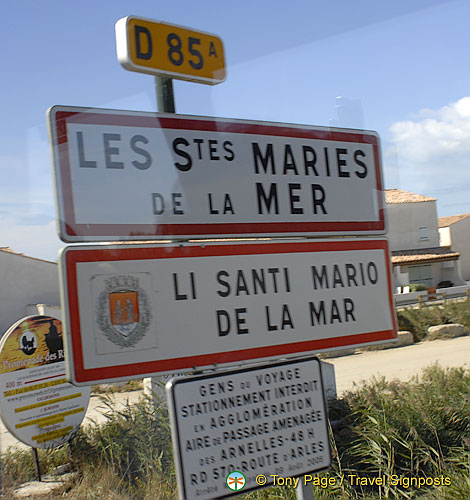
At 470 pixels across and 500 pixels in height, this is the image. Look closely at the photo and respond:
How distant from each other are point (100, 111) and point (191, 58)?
18.5 inches

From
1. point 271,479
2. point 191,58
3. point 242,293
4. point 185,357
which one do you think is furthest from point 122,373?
point 191,58

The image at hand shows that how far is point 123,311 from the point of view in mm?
1737

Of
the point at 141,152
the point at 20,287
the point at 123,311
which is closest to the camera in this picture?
the point at 123,311

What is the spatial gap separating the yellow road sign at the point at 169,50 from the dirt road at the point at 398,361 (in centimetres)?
684

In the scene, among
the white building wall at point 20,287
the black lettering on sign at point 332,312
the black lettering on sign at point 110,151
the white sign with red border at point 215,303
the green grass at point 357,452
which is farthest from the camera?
the white building wall at point 20,287

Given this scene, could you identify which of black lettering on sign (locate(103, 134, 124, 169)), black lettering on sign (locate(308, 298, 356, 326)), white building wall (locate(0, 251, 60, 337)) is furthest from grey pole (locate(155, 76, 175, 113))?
white building wall (locate(0, 251, 60, 337))

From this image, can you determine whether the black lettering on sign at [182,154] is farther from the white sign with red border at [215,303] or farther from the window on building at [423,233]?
the window on building at [423,233]

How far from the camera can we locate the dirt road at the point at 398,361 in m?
9.04

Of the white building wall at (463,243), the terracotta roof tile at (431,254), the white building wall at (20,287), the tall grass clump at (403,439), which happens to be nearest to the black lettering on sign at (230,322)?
the tall grass clump at (403,439)

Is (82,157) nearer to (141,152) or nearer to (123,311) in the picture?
(141,152)

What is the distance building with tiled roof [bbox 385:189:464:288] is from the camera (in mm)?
7441

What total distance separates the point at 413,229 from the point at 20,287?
606 cm

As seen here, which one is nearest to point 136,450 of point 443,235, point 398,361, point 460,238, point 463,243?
point 398,361

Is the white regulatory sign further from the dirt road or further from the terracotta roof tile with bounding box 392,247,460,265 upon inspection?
the terracotta roof tile with bounding box 392,247,460,265
